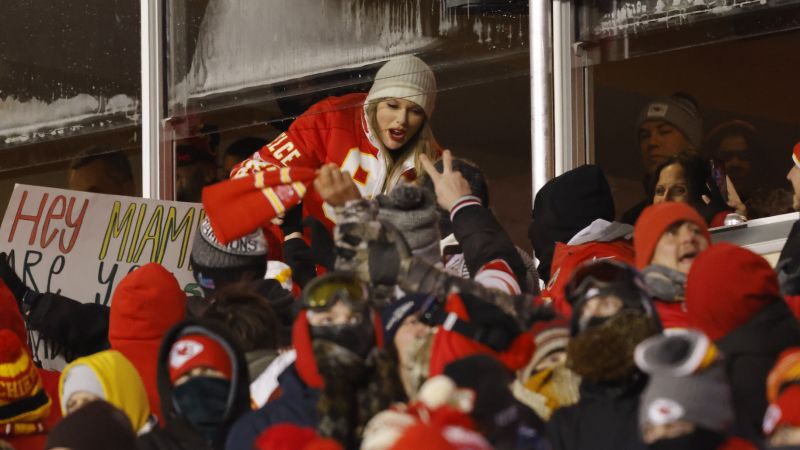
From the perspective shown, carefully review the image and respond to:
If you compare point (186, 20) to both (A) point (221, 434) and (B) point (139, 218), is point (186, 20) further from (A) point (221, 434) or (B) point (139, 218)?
(A) point (221, 434)

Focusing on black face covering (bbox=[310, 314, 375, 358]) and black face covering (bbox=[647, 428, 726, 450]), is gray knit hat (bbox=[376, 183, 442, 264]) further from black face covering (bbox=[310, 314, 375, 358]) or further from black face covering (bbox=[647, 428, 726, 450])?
black face covering (bbox=[647, 428, 726, 450])

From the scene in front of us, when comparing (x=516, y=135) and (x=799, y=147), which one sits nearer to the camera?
(x=799, y=147)

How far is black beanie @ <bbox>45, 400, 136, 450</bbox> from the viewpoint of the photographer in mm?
4996

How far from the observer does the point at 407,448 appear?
3.96 meters

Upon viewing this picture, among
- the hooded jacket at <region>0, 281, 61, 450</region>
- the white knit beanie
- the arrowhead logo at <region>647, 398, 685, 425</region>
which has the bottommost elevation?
the hooded jacket at <region>0, 281, 61, 450</region>

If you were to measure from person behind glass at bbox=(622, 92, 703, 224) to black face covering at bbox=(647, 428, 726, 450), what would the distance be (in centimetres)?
296

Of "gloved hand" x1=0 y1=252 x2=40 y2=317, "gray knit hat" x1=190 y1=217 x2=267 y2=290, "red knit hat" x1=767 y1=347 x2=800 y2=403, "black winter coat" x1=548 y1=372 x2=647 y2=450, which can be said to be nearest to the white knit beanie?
"gray knit hat" x1=190 y1=217 x2=267 y2=290

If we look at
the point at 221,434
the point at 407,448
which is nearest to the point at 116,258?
the point at 221,434

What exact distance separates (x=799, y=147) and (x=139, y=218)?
3.07 meters

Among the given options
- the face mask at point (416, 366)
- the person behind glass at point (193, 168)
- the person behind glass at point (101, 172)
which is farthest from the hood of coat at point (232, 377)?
the person behind glass at point (101, 172)

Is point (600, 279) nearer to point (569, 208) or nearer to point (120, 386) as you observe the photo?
point (120, 386)

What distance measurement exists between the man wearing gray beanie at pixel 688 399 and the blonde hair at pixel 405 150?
10.1ft

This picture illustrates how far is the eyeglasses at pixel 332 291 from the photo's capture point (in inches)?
201

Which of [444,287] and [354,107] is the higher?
[354,107]
